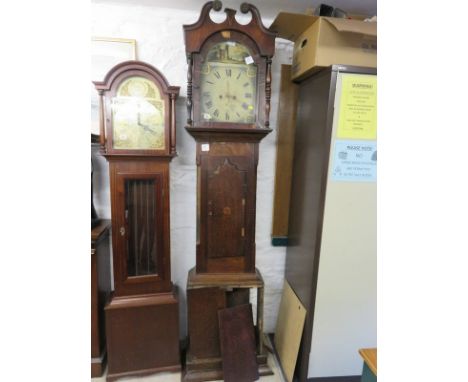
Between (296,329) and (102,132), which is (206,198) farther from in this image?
(296,329)

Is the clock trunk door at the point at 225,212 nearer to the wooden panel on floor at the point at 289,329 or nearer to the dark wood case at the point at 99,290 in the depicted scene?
the wooden panel on floor at the point at 289,329

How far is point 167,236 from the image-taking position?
1474 millimetres

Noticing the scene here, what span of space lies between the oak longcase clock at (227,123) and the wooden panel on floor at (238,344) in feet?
0.93

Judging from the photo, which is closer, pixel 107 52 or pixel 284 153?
pixel 107 52

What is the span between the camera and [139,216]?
4.83 ft

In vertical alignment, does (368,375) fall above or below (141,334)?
above

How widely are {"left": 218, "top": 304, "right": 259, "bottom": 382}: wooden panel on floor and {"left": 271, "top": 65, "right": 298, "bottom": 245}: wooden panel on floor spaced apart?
534mm

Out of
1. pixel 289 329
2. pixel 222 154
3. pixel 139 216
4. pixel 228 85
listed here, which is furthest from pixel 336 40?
pixel 289 329

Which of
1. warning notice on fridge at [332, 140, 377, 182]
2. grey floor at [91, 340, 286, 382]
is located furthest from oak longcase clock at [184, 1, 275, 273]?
grey floor at [91, 340, 286, 382]

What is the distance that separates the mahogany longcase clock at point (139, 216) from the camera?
1312 mm

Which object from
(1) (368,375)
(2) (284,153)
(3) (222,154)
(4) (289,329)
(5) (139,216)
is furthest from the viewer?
(2) (284,153)

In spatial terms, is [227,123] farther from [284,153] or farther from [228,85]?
[284,153]

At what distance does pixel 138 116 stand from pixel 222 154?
1.56ft

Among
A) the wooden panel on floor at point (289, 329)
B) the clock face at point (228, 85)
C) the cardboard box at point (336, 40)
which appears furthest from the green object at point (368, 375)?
the cardboard box at point (336, 40)
